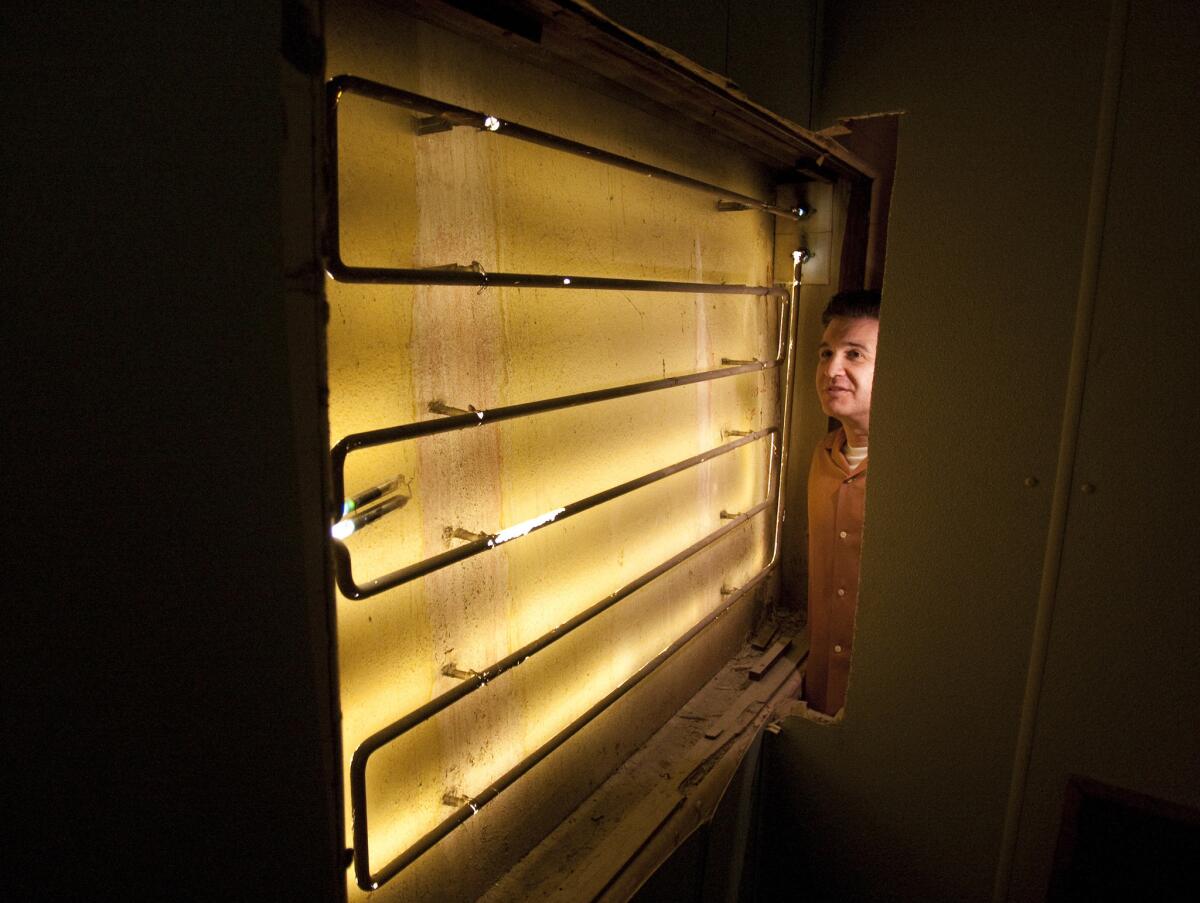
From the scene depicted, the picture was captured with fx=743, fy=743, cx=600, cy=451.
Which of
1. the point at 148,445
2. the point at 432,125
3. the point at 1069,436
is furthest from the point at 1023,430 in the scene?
the point at 148,445

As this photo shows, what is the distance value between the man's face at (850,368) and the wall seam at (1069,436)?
77cm

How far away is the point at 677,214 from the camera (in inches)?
78.7

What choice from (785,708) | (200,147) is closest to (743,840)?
(785,708)

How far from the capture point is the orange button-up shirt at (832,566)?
7.45 ft

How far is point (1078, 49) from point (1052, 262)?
15.8 inches

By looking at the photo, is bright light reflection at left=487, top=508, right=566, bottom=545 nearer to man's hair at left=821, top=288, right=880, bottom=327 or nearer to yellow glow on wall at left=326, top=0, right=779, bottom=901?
yellow glow on wall at left=326, top=0, right=779, bottom=901

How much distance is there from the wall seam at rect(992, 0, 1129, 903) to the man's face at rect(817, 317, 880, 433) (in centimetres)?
77

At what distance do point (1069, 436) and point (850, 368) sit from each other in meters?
0.83

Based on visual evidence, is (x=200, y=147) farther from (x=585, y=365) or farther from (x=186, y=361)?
(x=585, y=365)

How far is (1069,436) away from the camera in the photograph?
1509mm

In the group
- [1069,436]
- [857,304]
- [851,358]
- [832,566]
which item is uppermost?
[857,304]

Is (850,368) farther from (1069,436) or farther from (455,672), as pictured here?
(455,672)

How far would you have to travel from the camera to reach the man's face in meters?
2.26

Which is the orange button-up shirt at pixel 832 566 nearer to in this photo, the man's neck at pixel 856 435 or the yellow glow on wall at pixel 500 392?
the man's neck at pixel 856 435
